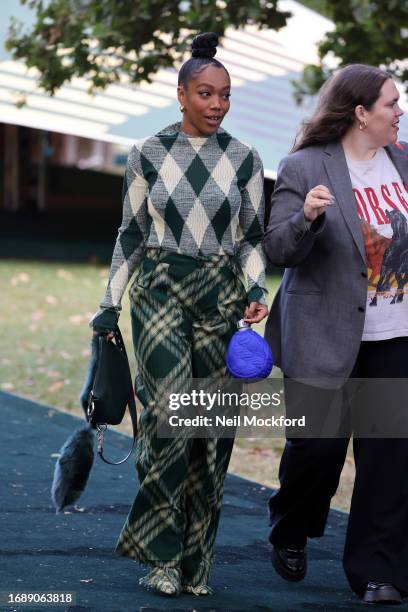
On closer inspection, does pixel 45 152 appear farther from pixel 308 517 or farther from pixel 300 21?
pixel 308 517

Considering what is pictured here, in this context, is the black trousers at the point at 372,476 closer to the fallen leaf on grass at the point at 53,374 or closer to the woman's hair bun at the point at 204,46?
the woman's hair bun at the point at 204,46

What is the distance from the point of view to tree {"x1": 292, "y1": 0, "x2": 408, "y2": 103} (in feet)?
28.9

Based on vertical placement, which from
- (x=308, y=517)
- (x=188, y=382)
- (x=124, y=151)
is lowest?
(x=124, y=151)

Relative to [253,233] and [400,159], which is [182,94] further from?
[400,159]

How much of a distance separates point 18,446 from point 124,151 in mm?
46599

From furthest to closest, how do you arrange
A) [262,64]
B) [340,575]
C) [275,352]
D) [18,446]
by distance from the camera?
[262,64]
[18,446]
[340,575]
[275,352]

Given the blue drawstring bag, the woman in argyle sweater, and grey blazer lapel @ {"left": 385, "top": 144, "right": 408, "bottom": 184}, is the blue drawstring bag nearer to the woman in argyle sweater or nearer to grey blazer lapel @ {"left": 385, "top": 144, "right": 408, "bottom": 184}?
the woman in argyle sweater

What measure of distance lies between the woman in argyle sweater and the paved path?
0.66 feet

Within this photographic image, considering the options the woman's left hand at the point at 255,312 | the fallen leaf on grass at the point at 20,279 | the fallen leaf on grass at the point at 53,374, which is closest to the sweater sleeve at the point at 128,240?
the woman's left hand at the point at 255,312

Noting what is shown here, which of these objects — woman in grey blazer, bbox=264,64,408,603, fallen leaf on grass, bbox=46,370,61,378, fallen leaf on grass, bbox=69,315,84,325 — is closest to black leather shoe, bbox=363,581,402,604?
woman in grey blazer, bbox=264,64,408,603

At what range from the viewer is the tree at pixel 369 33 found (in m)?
8.80

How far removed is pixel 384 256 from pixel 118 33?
16.8ft

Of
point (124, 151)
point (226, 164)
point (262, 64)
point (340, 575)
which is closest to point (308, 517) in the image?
point (340, 575)

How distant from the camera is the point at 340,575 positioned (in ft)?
17.5
